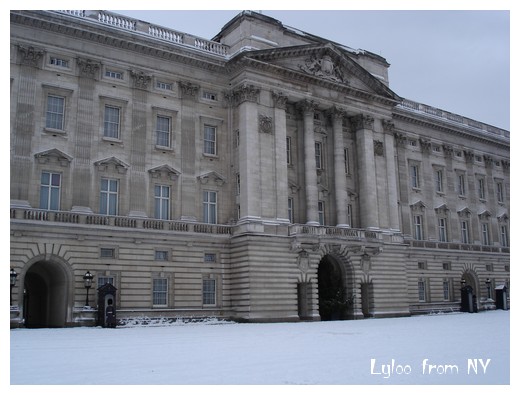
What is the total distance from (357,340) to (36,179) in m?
21.9

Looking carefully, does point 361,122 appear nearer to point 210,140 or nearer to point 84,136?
point 210,140

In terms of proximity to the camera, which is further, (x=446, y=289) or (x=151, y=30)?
(x=446, y=289)

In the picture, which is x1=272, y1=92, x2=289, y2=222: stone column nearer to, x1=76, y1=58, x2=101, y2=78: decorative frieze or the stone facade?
the stone facade

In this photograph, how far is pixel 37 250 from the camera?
34281mm

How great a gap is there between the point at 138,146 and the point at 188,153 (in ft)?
12.2

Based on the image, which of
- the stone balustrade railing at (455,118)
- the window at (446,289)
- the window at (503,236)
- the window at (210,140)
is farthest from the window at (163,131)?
the window at (503,236)

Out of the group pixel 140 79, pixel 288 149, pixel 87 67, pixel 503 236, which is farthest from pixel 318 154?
pixel 503 236

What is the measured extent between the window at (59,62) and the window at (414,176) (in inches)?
1316

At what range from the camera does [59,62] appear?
3738 cm

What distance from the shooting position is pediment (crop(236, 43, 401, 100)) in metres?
Answer: 43.6

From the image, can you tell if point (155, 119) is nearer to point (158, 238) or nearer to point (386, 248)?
point (158, 238)

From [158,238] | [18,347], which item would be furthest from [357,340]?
[158,238]

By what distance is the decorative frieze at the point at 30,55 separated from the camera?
117ft

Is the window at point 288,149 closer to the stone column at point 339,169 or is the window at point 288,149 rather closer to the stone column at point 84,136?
the stone column at point 339,169
